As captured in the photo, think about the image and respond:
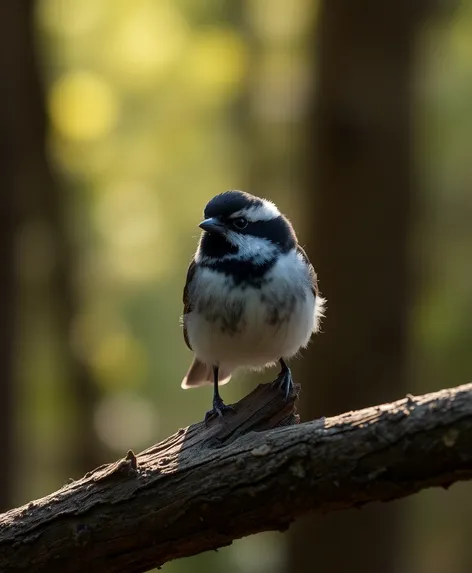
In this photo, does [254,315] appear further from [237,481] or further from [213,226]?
[237,481]

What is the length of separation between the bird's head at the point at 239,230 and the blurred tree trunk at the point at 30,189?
3169 millimetres

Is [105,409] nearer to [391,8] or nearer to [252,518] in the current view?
[391,8]

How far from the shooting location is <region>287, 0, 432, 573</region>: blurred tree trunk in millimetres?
6883

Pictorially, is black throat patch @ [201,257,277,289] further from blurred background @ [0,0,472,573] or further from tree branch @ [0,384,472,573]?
blurred background @ [0,0,472,573]

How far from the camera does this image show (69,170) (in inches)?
372

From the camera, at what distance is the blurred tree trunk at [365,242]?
22.6ft

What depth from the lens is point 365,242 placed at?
6.95 metres

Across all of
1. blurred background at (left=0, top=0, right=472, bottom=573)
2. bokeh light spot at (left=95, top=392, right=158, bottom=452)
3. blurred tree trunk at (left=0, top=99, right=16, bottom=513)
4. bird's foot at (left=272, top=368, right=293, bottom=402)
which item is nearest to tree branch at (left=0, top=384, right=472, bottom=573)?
bird's foot at (left=272, top=368, right=293, bottom=402)

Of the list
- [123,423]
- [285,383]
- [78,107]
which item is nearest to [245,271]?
[285,383]

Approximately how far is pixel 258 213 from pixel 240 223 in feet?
0.39

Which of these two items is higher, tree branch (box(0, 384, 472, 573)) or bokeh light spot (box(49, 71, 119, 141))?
bokeh light spot (box(49, 71, 119, 141))

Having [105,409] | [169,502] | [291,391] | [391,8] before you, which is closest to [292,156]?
[391,8]

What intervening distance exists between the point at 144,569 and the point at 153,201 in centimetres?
685

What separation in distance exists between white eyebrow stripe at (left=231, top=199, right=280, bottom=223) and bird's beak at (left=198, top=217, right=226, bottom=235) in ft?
0.27
